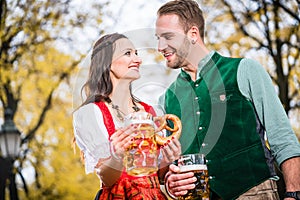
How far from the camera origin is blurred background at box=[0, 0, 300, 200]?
20.8 feet

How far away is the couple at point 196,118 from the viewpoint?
1.64 meters

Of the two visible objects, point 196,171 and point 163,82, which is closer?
point 196,171

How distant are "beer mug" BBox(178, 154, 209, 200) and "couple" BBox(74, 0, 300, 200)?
0.03 meters

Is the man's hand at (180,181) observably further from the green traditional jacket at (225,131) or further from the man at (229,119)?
the green traditional jacket at (225,131)

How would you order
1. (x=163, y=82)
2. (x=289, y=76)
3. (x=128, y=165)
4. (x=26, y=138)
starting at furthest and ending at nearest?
(x=26, y=138) → (x=289, y=76) → (x=163, y=82) → (x=128, y=165)

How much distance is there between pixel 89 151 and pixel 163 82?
423mm

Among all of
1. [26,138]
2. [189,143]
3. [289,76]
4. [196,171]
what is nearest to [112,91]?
[189,143]

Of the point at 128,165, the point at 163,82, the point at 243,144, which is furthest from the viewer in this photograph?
the point at 163,82

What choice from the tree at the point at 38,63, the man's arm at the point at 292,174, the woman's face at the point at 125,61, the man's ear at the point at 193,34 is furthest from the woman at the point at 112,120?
the tree at the point at 38,63

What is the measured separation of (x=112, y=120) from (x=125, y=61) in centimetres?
23

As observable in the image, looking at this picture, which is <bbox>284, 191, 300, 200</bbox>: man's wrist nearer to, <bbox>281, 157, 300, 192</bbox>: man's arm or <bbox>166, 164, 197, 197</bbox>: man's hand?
<bbox>281, 157, 300, 192</bbox>: man's arm

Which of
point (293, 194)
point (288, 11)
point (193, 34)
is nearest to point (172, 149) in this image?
point (293, 194)

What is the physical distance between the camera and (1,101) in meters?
7.92

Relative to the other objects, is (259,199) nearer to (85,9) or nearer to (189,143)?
(189,143)
